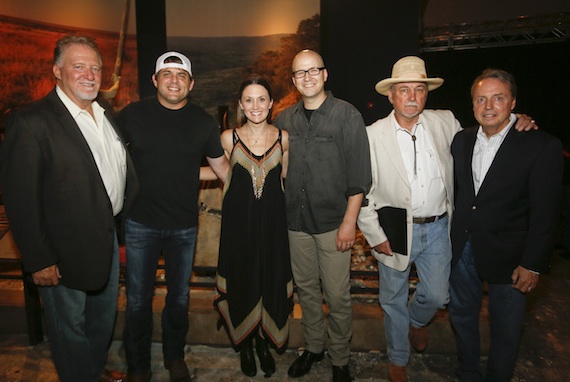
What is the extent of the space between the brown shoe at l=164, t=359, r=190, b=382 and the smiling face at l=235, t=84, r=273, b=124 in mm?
1872

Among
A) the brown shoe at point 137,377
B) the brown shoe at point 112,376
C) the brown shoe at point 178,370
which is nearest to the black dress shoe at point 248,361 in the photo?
the brown shoe at point 178,370

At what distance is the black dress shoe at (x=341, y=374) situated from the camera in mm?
2807

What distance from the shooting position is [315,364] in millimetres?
3047

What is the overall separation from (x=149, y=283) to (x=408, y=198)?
1.88 metres

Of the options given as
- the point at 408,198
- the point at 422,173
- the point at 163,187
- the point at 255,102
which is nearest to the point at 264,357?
the point at 163,187

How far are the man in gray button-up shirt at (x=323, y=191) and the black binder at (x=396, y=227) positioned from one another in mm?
231

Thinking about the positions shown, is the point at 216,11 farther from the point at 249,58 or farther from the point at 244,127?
the point at 244,127

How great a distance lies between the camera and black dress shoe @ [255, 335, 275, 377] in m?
2.93

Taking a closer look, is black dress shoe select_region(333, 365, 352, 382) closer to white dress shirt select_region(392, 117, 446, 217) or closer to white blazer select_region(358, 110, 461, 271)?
white blazer select_region(358, 110, 461, 271)

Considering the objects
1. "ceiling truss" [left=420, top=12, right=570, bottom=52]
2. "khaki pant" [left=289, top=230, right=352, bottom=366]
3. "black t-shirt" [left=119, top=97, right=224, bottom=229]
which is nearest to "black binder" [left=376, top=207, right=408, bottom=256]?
"khaki pant" [left=289, top=230, right=352, bottom=366]

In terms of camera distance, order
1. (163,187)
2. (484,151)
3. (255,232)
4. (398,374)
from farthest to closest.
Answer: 1. (398,374)
2. (255,232)
3. (163,187)
4. (484,151)

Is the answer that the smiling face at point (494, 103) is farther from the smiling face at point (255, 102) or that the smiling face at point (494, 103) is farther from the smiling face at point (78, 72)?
the smiling face at point (78, 72)

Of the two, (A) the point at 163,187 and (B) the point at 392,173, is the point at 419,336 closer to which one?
(B) the point at 392,173

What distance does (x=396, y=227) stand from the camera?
267cm
